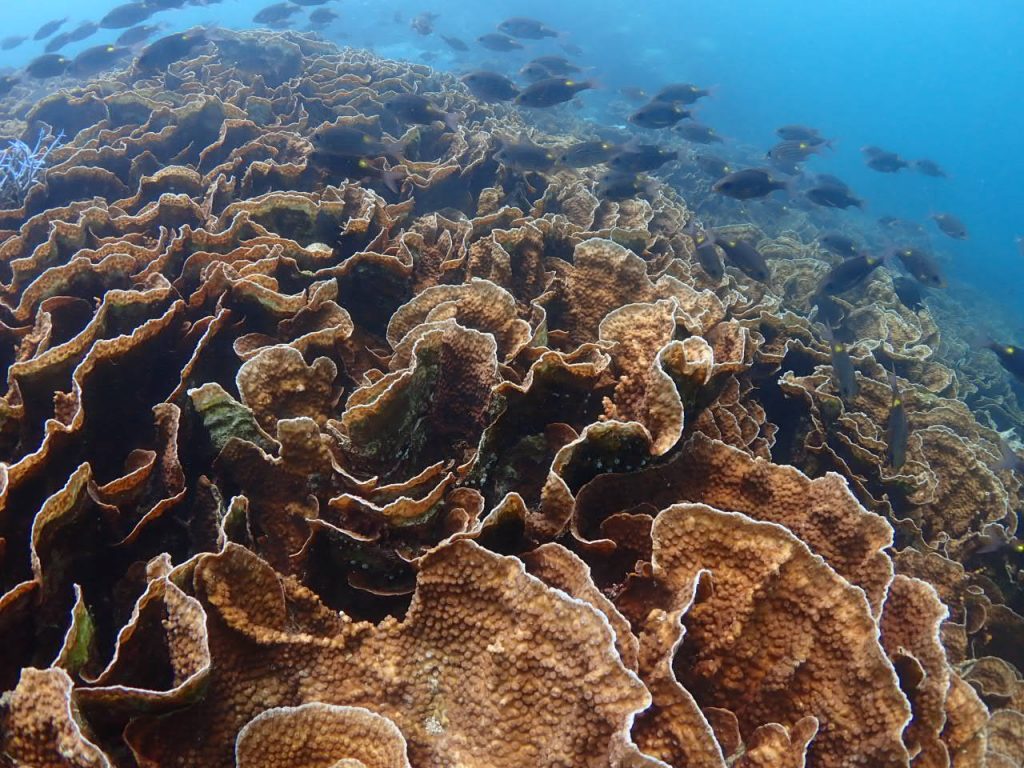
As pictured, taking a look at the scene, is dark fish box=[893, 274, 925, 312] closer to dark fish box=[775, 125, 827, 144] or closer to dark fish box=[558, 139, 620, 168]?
dark fish box=[558, 139, 620, 168]

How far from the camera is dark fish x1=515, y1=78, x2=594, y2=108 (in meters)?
7.50

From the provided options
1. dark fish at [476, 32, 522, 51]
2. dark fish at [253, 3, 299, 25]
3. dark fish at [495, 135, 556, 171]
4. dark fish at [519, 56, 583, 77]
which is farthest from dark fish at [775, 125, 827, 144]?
dark fish at [253, 3, 299, 25]

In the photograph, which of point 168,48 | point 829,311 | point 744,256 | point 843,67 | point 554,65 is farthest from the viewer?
point 843,67

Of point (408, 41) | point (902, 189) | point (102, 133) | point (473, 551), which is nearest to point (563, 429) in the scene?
point (473, 551)

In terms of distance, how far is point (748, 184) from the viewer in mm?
6613

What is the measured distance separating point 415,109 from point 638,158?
2.70 m

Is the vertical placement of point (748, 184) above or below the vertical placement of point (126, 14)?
below

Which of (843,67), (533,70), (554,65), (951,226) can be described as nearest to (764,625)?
(533,70)

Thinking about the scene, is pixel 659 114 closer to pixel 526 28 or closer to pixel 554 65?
pixel 554 65

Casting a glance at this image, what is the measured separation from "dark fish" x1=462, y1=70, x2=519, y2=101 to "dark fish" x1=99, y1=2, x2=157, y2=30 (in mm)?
6961

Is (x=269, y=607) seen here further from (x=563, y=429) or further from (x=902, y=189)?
(x=902, y=189)

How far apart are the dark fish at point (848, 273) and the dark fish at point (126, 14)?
12.1m

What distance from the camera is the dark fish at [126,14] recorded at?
1012cm

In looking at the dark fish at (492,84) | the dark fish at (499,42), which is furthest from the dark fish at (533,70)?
the dark fish at (492,84)
